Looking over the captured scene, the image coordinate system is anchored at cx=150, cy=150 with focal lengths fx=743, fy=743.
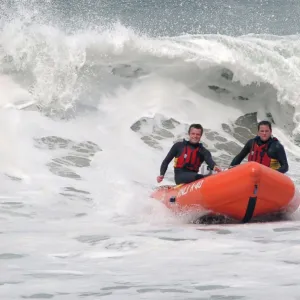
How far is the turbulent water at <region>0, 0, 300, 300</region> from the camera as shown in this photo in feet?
12.5

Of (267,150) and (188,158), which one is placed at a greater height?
(267,150)

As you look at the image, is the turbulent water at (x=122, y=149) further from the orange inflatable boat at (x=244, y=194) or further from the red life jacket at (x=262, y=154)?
the red life jacket at (x=262, y=154)

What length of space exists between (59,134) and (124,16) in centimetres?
1657

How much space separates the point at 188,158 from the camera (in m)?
6.77

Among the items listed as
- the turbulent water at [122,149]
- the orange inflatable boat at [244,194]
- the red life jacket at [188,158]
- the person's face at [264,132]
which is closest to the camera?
the turbulent water at [122,149]

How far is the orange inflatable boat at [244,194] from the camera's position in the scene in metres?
5.94

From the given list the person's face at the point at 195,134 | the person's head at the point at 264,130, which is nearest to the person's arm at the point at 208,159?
the person's face at the point at 195,134

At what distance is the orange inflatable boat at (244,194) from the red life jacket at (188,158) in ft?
1.77

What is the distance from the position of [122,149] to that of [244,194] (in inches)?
173

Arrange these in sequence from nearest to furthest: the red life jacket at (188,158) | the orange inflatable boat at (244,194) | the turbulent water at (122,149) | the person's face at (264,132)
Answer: the turbulent water at (122,149), the orange inflatable boat at (244,194), the person's face at (264,132), the red life jacket at (188,158)

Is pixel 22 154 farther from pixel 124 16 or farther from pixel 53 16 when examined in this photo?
pixel 124 16

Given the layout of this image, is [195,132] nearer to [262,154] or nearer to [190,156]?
[190,156]

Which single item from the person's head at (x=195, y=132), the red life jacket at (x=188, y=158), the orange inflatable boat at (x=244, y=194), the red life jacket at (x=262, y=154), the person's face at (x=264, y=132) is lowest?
the orange inflatable boat at (x=244, y=194)

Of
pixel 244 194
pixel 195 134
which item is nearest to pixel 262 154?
pixel 195 134
